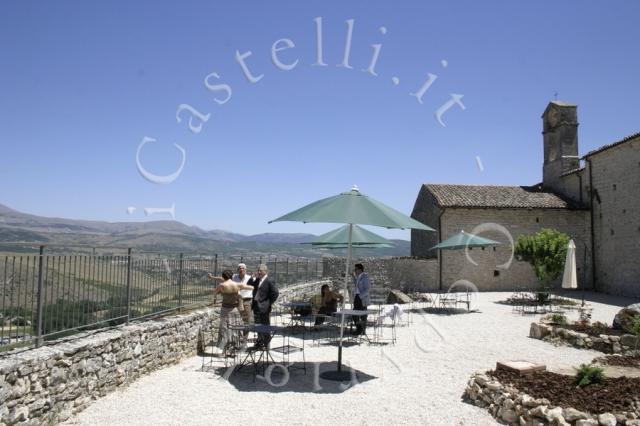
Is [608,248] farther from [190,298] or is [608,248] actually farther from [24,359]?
[24,359]

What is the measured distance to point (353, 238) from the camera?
11.9 meters

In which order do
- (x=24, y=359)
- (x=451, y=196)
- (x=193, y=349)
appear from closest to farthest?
(x=24, y=359), (x=193, y=349), (x=451, y=196)

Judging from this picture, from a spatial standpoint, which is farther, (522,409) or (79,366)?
(79,366)

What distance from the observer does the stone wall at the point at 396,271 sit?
23.2m

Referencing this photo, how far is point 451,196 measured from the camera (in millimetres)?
24391

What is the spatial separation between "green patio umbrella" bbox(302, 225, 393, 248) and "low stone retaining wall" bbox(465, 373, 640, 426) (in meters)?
5.32

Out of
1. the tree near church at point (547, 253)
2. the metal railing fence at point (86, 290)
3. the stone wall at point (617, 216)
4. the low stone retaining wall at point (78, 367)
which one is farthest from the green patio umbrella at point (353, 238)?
the stone wall at point (617, 216)

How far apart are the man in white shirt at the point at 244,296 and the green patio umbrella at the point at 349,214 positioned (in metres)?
3.13

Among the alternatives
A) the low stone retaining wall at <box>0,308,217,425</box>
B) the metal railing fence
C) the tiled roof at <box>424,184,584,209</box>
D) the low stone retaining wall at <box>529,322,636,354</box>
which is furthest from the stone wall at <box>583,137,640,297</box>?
the low stone retaining wall at <box>0,308,217,425</box>

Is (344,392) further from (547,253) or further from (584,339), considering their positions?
(547,253)

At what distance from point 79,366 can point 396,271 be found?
63.3 ft

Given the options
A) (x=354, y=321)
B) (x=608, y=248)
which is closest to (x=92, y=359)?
(x=354, y=321)

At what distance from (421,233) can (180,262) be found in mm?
18934

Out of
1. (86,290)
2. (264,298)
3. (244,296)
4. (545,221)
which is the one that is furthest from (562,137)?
(86,290)
